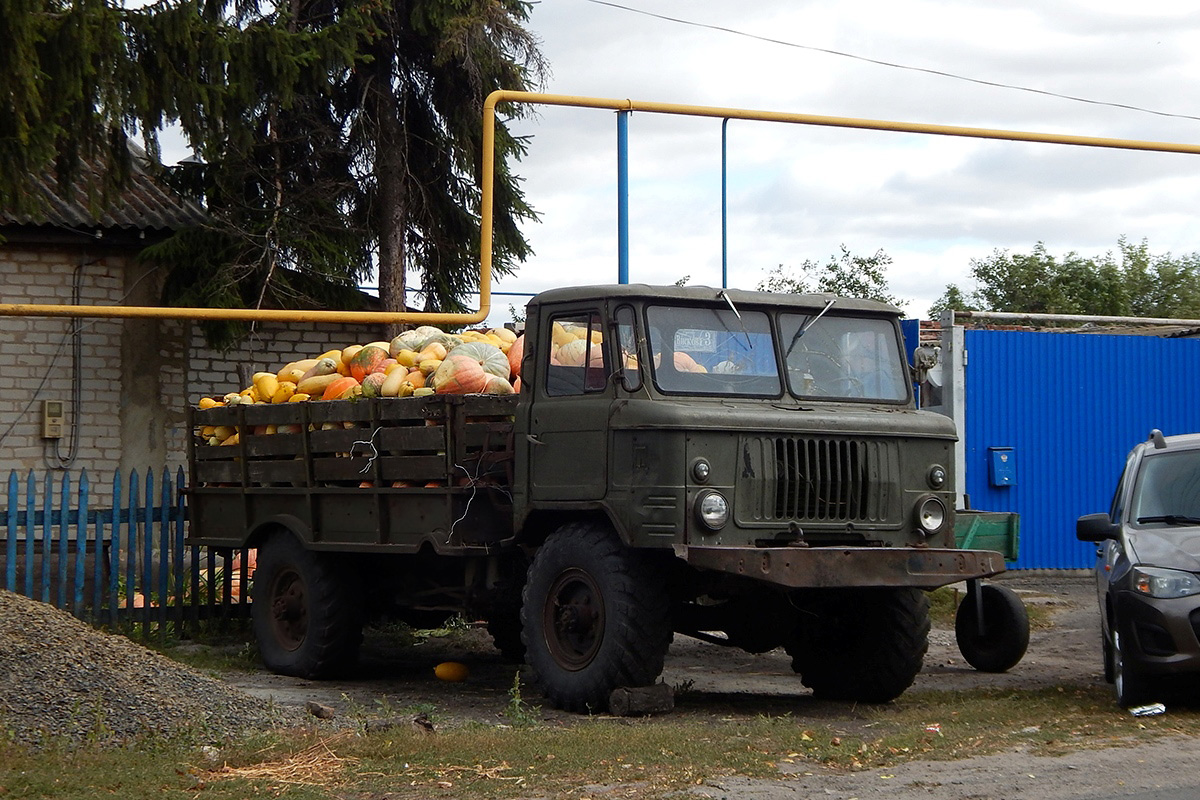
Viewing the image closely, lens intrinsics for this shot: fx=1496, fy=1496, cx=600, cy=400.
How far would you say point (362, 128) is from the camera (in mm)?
19984

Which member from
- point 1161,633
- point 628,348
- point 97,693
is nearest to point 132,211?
point 628,348

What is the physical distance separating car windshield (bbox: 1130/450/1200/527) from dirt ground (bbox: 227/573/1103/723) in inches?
69.7

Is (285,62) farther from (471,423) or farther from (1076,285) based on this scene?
(1076,285)

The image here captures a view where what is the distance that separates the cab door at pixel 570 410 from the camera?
352 inches

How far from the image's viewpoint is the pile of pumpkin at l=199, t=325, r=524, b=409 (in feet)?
33.6

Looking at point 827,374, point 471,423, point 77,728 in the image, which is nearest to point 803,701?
point 827,374

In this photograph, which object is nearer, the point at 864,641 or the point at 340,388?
the point at 864,641

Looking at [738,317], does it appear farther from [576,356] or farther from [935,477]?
[935,477]

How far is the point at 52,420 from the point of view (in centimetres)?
1816

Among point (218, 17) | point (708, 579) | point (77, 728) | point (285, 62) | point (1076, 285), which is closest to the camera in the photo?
point (77, 728)

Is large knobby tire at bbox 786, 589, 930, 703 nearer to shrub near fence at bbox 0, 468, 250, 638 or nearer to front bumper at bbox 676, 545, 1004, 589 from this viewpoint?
front bumper at bbox 676, 545, 1004, 589

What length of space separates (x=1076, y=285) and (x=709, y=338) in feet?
95.0

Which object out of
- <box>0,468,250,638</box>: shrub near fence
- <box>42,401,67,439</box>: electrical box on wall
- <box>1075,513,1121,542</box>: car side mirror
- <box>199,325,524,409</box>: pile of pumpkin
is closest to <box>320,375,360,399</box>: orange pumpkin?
<box>199,325,524,409</box>: pile of pumpkin

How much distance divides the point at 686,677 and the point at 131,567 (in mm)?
5077
